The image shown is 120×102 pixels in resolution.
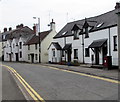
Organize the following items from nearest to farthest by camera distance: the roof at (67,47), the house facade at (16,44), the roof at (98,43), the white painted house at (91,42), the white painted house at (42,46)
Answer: the white painted house at (91,42) → the roof at (98,43) → the roof at (67,47) → the white painted house at (42,46) → the house facade at (16,44)

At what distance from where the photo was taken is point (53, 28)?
155ft

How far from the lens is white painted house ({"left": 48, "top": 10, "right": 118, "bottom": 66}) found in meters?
23.5

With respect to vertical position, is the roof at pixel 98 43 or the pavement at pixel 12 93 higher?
the roof at pixel 98 43

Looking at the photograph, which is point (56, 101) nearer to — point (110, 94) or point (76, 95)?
point (76, 95)

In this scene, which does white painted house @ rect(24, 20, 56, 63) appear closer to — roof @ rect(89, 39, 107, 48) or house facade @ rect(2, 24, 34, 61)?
house facade @ rect(2, 24, 34, 61)

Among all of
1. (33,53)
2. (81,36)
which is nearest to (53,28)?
(33,53)

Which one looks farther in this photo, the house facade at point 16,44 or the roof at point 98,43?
the house facade at point 16,44

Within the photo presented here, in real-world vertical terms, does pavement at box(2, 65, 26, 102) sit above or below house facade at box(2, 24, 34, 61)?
below

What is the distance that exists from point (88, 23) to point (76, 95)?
814 inches

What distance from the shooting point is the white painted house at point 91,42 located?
23.5 m

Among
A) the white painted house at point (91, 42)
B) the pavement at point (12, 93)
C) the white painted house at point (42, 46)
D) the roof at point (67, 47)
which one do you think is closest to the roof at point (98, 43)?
the white painted house at point (91, 42)

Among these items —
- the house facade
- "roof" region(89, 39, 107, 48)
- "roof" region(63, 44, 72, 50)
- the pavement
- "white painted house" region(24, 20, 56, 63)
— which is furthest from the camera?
the house facade

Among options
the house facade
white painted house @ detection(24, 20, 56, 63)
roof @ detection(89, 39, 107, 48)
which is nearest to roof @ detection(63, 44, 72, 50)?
roof @ detection(89, 39, 107, 48)

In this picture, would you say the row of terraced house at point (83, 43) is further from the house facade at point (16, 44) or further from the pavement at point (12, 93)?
the pavement at point (12, 93)
